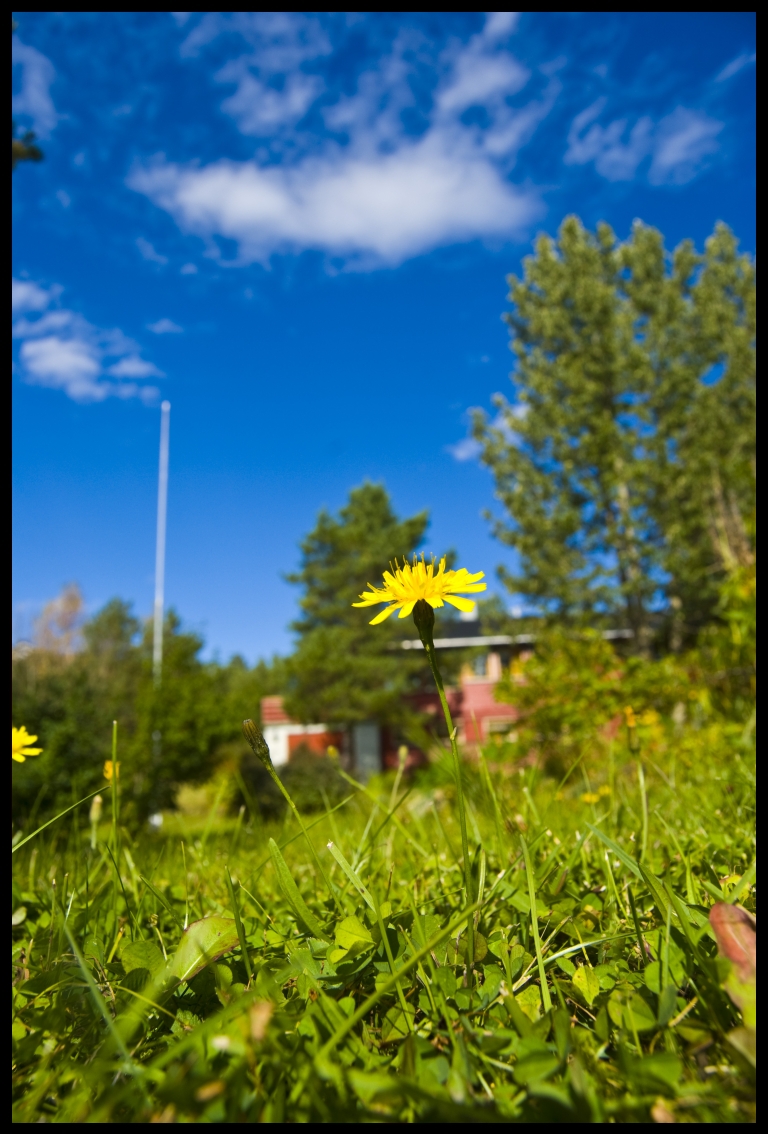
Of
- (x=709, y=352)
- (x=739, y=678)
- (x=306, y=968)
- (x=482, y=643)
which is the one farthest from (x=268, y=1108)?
(x=482, y=643)

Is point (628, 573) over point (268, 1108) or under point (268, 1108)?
over

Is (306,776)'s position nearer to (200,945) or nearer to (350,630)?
(350,630)

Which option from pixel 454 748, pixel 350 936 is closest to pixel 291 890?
pixel 350 936

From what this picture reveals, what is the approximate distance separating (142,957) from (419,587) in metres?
0.57

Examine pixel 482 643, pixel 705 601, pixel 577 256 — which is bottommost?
pixel 482 643

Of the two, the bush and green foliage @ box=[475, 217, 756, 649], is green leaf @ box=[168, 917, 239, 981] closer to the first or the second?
the bush

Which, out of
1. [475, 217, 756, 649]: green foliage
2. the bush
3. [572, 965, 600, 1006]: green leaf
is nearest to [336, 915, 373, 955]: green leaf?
[572, 965, 600, 1006]: green leaf

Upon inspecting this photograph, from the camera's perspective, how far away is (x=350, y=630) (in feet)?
71.3

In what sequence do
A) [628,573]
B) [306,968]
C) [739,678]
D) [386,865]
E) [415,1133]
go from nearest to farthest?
[415,1133], [306,968], [386,865], [739,678], [628,573]

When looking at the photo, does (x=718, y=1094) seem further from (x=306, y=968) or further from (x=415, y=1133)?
(x=306, y=968)

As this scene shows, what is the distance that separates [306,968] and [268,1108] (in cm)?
24

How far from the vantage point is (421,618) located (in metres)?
0.80

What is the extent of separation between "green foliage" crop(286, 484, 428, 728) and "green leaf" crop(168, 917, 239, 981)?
58.4 ft

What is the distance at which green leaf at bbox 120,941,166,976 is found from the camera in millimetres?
762
